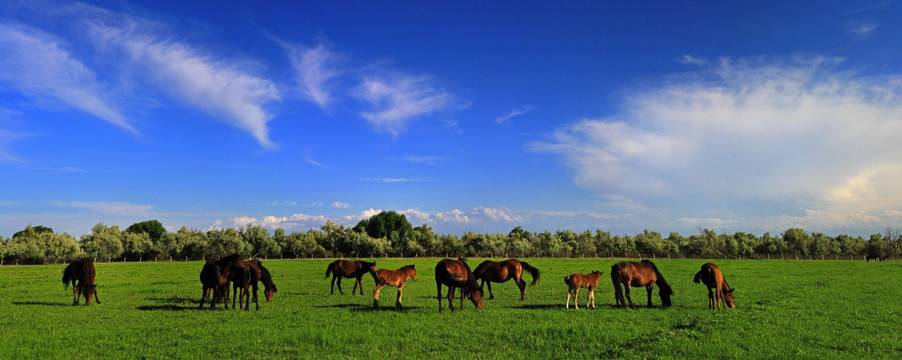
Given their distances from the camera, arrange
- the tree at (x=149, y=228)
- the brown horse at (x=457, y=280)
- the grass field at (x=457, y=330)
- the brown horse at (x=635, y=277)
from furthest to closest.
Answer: the tree at (x=149, y=228) < the brown horse at (x=635, y=277) < the brown horse at (x=457, y=280) < the grass field at (x=457, y=330)

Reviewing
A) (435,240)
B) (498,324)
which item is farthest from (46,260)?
(498,324)

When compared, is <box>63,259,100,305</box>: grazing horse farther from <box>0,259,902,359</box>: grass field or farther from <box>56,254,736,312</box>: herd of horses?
<box>0,259,902,359</box>: grass field

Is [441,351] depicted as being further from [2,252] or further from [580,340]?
[2,252]

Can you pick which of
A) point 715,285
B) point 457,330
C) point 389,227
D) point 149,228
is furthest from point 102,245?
point 715,285

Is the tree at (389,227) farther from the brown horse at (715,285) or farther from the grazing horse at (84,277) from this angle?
the brown horse at (715,285)

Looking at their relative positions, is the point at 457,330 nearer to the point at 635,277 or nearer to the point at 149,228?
the point at 635,277

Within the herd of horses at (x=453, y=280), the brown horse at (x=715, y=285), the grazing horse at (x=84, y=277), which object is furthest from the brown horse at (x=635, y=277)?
the grazing horse at (x=84, y=277)

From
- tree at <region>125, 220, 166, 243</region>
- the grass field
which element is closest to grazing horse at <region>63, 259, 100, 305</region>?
the grass field

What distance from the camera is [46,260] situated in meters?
87.0

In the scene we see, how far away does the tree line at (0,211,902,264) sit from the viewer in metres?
101

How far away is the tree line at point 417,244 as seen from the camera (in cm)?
10081

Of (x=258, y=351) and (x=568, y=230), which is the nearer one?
(x=258, y=351)

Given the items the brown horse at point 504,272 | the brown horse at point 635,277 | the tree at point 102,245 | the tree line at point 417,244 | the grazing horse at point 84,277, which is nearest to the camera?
the brown horse at point 635,277

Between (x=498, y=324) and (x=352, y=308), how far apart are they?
22.3 feet
